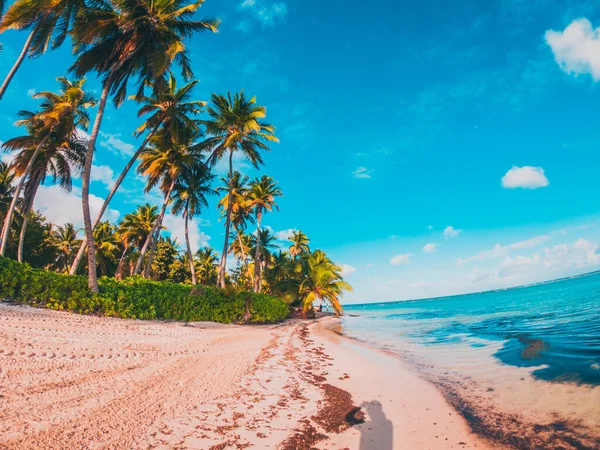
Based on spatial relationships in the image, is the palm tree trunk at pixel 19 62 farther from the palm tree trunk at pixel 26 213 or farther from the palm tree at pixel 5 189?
the palm tree at pixel 5 189

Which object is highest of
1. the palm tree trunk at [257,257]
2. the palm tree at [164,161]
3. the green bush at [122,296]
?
the palm tree at [164,161]

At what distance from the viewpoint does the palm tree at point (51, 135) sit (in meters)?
16.1

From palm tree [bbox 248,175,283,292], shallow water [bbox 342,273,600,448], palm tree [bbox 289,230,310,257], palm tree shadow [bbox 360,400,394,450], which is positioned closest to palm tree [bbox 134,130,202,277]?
palm tree [bbox 248,175,283,292]

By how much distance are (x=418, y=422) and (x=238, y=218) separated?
29828mm

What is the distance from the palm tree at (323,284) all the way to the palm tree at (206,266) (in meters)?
19.6

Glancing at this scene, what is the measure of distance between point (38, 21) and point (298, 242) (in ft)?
127

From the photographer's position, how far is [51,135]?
17.9 metres

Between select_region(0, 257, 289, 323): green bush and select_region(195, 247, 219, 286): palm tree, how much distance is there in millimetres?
27777

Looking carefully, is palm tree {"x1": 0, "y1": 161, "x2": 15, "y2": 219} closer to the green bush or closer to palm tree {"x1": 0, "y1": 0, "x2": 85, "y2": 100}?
palm tree {"x1": 0, "y1": 0, "x2": 85, "y2": 100}

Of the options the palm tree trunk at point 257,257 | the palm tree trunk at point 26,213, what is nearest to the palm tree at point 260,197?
the palm tree trunk at point 257,257

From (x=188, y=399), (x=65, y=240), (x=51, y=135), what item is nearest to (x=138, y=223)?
(x=65, y=240)

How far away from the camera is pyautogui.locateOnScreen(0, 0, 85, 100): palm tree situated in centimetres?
1127

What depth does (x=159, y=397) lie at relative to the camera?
437 centimetres

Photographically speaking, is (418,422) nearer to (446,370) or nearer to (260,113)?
(446,370)
